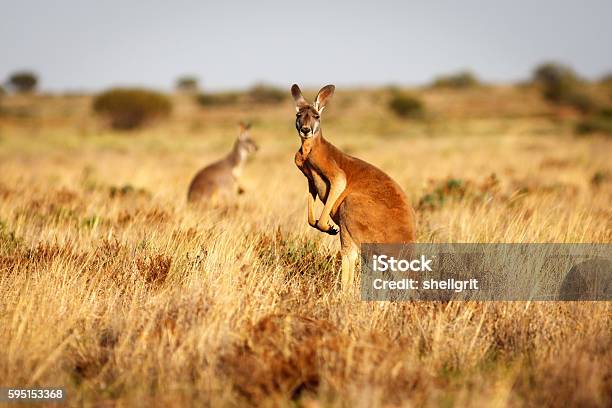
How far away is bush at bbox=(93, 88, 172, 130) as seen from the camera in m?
49.8

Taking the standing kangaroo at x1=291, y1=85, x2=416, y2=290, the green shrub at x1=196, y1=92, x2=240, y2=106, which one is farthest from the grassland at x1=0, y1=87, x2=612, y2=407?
the green shrub at x1=196, y1=92, x2=240, y2=106

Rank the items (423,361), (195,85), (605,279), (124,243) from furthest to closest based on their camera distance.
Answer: (195,85)
(124,243)
(605,279)
(423,361)

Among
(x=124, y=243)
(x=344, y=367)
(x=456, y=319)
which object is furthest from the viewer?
(x=124, y=243)

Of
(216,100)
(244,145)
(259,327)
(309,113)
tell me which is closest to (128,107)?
(216,100)

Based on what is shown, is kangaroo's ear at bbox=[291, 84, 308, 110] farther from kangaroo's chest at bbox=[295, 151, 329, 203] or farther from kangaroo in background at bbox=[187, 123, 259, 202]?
kangaroo in background at bbox=[187, 123, 259, 202]

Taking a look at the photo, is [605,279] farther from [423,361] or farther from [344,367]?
[344,367]

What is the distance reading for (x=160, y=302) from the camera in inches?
157

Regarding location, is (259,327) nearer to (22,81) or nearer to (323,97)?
(323,97)

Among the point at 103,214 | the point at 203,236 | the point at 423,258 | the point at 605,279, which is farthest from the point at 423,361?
the point at 103,214

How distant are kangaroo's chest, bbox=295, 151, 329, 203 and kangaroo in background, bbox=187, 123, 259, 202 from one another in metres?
4.30

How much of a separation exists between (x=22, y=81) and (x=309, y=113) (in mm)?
122553

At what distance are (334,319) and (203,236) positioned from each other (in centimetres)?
231

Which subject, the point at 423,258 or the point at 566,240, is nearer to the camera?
the point at 423,258

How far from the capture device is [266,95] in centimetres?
8281
